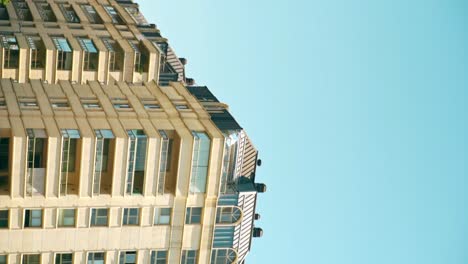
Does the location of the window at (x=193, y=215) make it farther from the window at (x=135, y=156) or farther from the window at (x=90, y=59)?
the window at (x=90, y=59)

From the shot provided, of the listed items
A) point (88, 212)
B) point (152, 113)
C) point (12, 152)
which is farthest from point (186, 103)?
point (12, 152)

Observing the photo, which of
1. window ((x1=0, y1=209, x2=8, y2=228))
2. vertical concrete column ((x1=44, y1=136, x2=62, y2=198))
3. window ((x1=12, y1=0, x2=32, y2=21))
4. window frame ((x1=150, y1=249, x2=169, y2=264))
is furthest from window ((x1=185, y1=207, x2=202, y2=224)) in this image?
window ((x1=12, y1=0, x2=32, y2=21))

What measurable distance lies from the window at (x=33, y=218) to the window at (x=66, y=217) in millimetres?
1377

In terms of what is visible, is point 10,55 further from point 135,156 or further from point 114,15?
point 114,15

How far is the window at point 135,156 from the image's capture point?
51.5 metres

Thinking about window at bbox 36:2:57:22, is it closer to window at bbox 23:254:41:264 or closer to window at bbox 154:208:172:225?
window at bbox 154:208:172:225

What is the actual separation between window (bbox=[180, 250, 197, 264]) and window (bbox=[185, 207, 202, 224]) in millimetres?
2552

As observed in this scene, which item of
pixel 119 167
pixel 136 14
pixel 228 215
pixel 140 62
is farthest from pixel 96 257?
pixel 136 14

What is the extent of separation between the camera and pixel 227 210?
57.4 m

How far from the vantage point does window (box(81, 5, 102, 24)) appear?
76894 mm

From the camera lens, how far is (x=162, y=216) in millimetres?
54969

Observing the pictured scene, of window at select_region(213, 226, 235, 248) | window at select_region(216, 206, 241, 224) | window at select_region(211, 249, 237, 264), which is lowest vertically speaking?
window at select_region(211, 249, 237, 264)

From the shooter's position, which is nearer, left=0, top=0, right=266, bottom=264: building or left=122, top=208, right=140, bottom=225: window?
left=0, top=0, right=266, bottom=264: building

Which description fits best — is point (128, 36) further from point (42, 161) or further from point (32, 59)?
point (42, 161)
